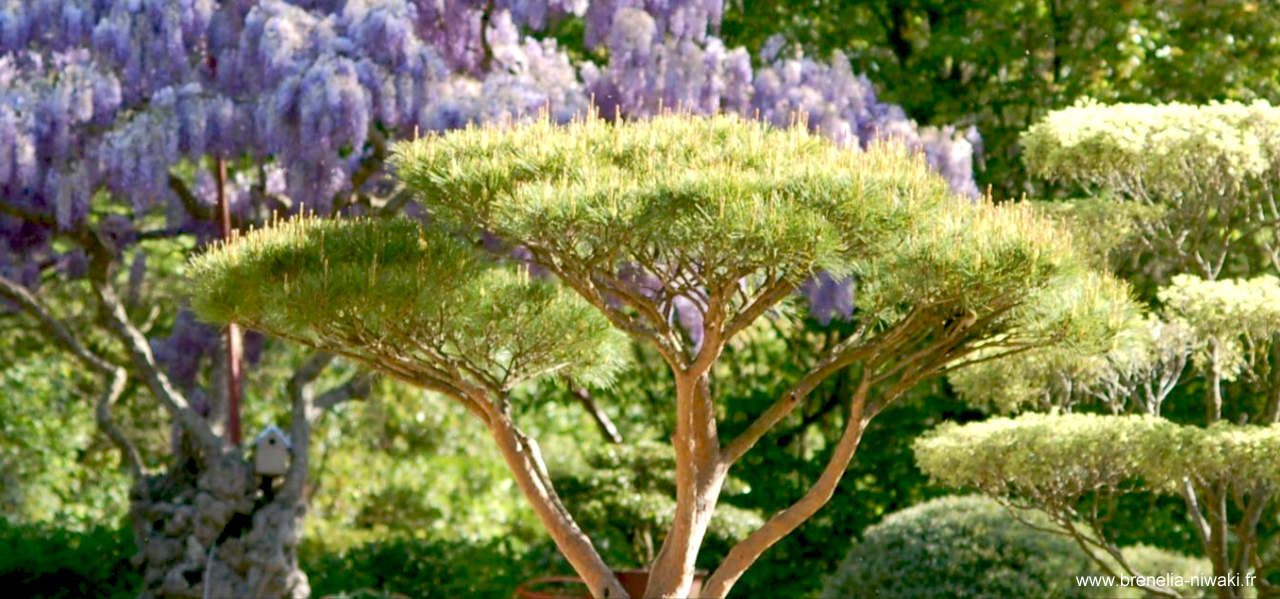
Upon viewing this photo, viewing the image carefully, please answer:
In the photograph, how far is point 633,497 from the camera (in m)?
10.1

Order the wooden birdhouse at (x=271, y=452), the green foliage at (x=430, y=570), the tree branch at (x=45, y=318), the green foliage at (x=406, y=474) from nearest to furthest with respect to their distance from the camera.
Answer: the wooden birdhouse at (x=271, y=452) → the tree branch at (x=45, y=318) → the green foliage at (x=430, y=570) → the green foliage at (x=406, y=474)

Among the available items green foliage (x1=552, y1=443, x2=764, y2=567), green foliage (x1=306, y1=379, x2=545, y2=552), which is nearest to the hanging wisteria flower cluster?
green foliage (x1=552, y1=443, x2=764, y2=567)

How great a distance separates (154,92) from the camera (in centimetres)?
926

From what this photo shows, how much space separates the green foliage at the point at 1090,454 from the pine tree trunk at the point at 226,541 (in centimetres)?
405

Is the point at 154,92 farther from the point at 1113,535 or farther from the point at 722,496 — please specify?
the point at 1113,535

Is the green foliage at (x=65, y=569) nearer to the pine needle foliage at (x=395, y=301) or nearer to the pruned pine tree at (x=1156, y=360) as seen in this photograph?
the pine needle foliage at (x=395, y=301)

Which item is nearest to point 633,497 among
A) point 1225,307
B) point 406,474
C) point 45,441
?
point 1225,307

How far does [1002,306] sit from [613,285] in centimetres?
152

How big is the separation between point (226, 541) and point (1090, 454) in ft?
16.8

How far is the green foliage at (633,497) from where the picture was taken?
10.1 metres

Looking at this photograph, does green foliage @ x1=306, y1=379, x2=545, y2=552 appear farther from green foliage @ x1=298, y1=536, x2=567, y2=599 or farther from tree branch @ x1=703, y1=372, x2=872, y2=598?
tree branch @ x1=703, y1=372, x2=872, y2=598

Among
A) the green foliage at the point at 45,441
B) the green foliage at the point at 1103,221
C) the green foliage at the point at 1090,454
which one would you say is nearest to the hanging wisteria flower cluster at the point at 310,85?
the green foliage at the point at 1103,221

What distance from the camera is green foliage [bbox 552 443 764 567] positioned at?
10.1 m

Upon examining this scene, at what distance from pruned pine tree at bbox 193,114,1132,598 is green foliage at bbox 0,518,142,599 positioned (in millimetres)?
5289
